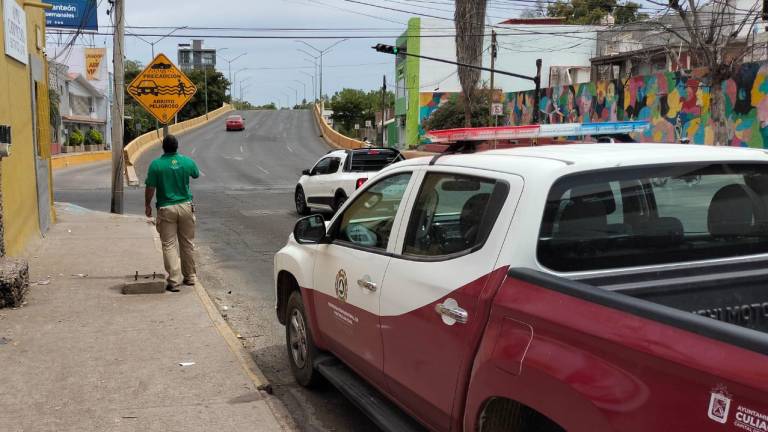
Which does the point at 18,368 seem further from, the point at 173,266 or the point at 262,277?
the point at 262,277

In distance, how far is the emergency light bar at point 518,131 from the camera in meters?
7.79

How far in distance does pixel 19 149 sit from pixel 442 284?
9625mm

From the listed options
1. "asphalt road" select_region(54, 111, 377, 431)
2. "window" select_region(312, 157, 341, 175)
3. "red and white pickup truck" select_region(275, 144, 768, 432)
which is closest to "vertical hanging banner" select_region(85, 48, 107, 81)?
"asphalt road" select_region(54, 111, 377, 431)

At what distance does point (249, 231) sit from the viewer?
14.1 m

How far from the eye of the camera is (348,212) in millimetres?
4555

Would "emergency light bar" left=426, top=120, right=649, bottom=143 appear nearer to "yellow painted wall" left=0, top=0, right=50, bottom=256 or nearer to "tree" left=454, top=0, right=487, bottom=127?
"yellow painted wall" left=0, top=0, right=50, bottom=256

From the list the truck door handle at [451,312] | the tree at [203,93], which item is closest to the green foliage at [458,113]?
the truck door handle at [451,312]

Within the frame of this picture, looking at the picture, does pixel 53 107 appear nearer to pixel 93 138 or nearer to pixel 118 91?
pixel 118 91

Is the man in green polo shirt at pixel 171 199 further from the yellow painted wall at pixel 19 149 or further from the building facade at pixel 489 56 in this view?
the building facade at pixel 489 56

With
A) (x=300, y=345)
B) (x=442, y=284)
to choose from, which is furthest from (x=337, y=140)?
(x=442, y=284)

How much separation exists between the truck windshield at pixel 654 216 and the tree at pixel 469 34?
26697 mm

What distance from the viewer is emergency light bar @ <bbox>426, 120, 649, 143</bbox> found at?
7.79 meters

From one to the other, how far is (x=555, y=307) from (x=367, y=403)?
174cm

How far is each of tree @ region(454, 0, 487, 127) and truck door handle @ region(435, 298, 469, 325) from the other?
27.2 m
